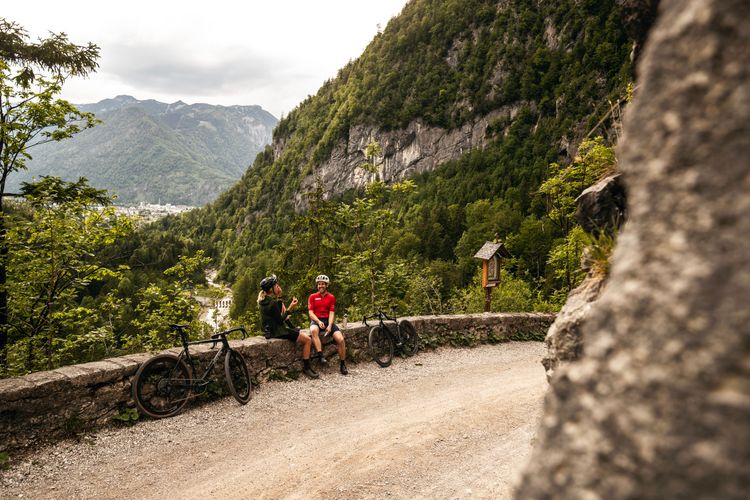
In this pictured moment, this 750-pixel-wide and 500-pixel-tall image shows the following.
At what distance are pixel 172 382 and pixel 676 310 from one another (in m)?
6.07

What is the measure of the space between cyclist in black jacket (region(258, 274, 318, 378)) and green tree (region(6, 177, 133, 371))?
464 centimetres

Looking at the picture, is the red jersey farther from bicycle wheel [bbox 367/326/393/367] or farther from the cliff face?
the cliff face

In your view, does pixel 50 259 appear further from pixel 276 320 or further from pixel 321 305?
pixel 321 305

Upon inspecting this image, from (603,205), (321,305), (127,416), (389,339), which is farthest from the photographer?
(389,339)

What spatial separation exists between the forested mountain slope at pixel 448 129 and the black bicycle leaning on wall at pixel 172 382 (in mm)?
42935

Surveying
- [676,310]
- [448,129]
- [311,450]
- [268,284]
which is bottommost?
[311,450]

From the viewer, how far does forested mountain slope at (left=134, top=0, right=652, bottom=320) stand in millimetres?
72562

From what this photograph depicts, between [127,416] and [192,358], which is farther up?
[192,358]

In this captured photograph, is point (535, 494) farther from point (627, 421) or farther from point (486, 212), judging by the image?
point (486, 212)

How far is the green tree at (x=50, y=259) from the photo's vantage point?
28.9 feet

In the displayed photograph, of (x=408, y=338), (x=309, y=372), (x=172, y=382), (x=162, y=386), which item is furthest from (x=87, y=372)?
(x=408, y=338)

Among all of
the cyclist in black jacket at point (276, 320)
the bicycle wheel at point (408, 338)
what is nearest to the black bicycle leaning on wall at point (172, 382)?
the cyclist in black jacket at point (276, 320)

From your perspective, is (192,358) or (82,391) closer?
(82,391)

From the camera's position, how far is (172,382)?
578 cm
